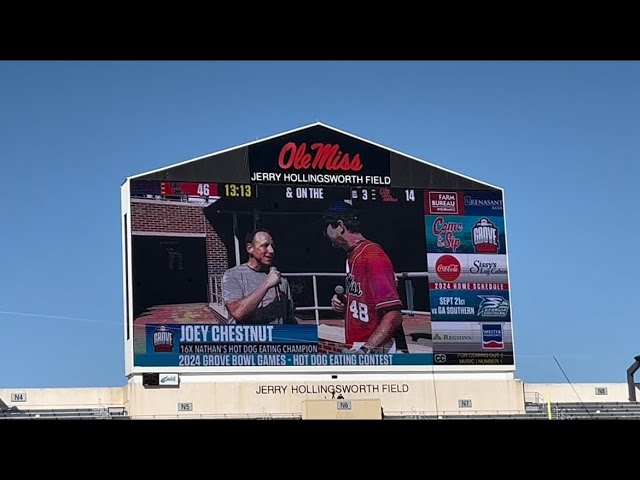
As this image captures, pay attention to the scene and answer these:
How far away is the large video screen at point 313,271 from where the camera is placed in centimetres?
2953

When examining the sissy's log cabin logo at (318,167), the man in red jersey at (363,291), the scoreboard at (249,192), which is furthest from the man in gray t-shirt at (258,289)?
the sissy's log cabin logo at (318,167)

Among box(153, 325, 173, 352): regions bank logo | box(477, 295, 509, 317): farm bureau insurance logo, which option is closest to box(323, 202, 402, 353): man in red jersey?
box(477, 295, 509, 317): farm bureau insurance logo

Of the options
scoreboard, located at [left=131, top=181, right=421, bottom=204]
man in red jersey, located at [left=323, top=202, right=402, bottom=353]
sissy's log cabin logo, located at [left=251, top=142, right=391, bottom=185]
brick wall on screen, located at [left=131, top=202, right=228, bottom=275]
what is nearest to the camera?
brick wall on screen, located at [left=131, top=202, right=228, bottom=275]

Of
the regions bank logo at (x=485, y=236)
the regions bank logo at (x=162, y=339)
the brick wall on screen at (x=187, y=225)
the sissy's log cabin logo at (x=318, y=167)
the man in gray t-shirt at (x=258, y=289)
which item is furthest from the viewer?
the regions bank logo at (x=485, y=236)

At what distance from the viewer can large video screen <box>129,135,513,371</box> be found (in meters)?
29.5

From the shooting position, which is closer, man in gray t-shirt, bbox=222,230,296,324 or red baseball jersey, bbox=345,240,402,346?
man in gray t-shirt, bbox=222,230,296,324

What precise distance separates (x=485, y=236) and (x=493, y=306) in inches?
73.9

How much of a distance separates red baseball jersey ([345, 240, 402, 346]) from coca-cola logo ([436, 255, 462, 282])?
1320 mm

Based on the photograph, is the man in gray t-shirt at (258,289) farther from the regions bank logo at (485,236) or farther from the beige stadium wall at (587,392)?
the beige stadium wall at (587,392)

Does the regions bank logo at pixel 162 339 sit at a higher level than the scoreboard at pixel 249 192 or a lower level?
lower

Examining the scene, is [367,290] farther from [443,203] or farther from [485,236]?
[485,236]

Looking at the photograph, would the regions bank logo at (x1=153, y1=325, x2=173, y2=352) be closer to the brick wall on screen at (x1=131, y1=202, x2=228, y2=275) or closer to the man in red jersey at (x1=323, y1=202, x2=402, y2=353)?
the brick wall on screen at (x1=131, y1=202, x2=228, y2=275)
